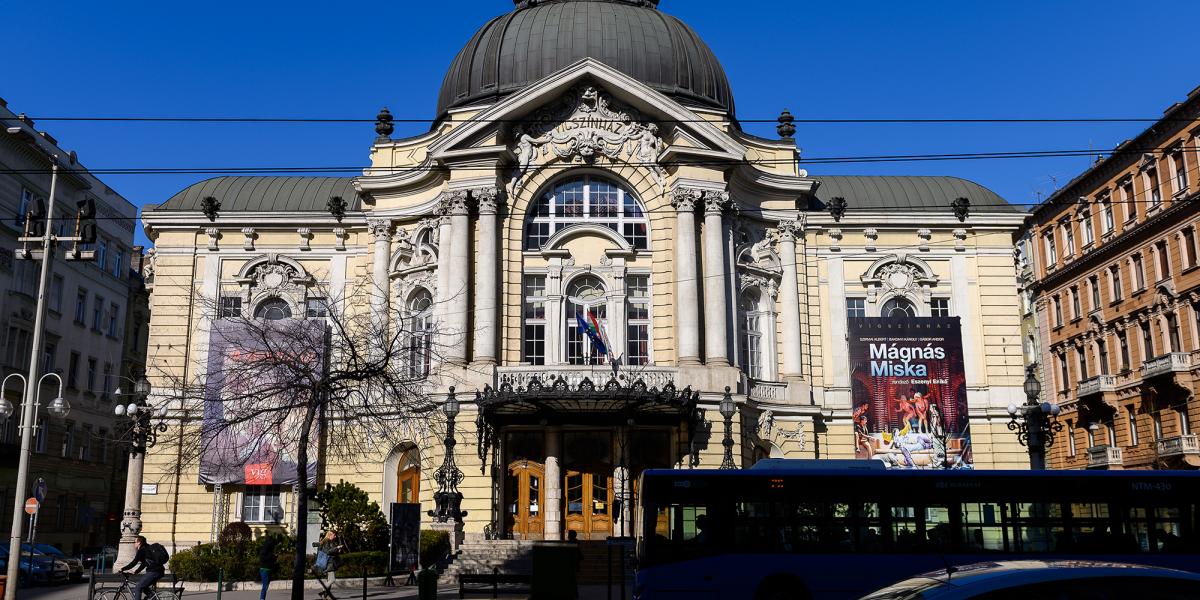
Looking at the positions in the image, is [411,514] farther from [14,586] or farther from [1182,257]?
[1182,257]

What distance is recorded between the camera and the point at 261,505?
1566 inches

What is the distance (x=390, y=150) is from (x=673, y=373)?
48.2 feet

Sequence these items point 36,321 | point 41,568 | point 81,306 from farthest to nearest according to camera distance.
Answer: point 81,306 < point 41,568 < point 36,321

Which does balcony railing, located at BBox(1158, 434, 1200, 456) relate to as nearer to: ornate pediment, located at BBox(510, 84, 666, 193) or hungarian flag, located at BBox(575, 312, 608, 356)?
ornate pediment, located at BBox(510, 84, 666, 193)

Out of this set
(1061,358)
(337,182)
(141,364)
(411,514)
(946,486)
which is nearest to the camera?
(946,486)

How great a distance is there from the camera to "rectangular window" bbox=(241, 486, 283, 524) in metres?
39.6

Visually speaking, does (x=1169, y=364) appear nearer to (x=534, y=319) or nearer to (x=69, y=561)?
(x=534, y=319)

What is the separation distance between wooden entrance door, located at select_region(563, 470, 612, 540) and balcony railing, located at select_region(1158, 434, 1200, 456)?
26.8 m

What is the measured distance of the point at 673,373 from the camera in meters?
35.5

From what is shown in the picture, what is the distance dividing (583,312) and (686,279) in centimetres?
395

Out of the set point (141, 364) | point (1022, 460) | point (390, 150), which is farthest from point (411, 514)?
point (141, 364)

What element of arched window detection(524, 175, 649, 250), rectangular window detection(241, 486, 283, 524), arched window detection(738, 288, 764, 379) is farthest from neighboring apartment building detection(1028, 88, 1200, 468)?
rectangular window detection(241, 486, 283, 524)

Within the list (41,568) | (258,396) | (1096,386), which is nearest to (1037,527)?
(258,396)

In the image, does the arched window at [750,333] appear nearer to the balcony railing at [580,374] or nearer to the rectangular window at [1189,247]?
the balcony railing at [580,374]
